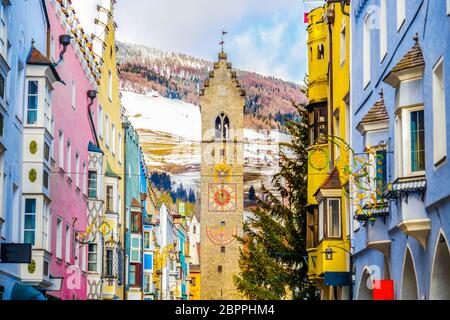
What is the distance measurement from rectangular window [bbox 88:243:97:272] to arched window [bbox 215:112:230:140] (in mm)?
46089

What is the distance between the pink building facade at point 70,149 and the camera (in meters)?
35.0

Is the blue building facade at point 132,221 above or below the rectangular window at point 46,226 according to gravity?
above

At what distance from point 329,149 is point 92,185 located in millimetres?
10121

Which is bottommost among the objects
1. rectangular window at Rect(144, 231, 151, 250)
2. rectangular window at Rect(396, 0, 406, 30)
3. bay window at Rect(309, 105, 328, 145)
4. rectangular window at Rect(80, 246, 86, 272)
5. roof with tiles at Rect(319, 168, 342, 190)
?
rectangular window at Rect(80, 246, 86, 272)

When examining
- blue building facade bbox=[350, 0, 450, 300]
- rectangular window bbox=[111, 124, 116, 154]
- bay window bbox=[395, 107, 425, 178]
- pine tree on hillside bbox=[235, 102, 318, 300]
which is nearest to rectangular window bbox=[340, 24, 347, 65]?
blue building facade bbox=[350, 0, 450, 300]

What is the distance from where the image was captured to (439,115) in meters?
20.1

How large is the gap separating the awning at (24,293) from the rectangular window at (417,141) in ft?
29.6

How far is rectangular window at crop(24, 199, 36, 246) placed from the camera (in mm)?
30344

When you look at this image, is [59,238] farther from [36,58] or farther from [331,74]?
[331,74]

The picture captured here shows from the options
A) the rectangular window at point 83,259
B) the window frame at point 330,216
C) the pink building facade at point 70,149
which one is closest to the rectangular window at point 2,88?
the pink building facade at point 70,149

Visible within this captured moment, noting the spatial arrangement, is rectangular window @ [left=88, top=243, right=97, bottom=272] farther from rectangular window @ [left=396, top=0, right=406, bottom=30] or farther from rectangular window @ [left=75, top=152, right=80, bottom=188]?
rectangular window @ [left=396, top=0, right=406, bottom=30]

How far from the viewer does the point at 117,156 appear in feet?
167

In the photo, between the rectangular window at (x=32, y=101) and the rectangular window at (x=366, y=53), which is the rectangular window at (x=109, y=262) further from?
the rectangular window at (x=366, y=53)

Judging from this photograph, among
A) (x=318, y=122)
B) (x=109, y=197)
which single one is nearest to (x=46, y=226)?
(x=318, y=122)
